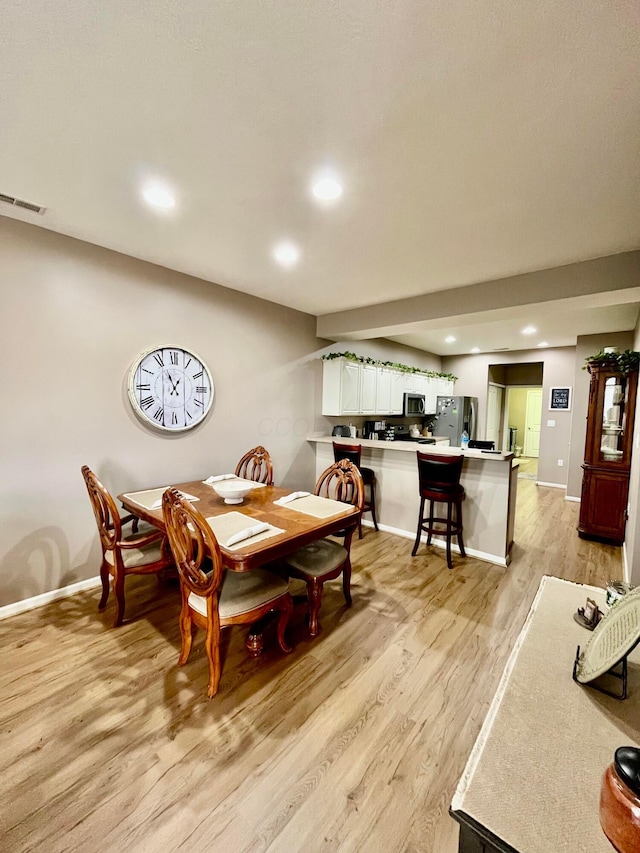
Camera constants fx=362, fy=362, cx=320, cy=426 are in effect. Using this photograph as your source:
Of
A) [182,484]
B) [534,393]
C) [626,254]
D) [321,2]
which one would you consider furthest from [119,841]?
[534,393]

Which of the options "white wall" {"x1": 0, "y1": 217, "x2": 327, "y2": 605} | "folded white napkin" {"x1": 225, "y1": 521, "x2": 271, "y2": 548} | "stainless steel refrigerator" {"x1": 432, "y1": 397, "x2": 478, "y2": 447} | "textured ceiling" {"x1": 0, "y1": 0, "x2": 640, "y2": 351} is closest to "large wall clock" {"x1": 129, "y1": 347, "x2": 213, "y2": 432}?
"white wall" {"x1": 0, "y1": 217, "x2": 327, "y2": 605}

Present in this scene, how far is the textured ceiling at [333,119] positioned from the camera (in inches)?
44.2

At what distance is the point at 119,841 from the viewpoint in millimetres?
1260

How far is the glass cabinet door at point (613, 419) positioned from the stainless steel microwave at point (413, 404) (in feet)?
8.53

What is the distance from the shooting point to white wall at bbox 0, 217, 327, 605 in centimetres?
249

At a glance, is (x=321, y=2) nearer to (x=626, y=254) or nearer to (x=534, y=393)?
(x=626, y=254)

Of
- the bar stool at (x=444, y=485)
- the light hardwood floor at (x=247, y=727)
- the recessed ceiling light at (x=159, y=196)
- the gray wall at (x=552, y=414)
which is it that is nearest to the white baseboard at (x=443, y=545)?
the bar stool at (x=444, y=485)

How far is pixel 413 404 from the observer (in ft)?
20.3

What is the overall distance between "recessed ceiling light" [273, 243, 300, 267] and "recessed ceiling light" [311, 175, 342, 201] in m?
0.68

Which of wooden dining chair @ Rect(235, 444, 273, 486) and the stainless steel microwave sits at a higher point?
the stainless steel microwave

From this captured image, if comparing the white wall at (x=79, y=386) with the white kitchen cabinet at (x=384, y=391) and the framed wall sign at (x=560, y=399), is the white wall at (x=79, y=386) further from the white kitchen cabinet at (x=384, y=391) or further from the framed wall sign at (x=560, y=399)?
the framed wall sign at (x=560, y=399)

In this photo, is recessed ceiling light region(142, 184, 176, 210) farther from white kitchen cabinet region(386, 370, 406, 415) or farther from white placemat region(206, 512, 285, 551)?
white kitchen cabinet region(386, 370, 406, 415)

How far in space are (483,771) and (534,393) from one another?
34.0ft

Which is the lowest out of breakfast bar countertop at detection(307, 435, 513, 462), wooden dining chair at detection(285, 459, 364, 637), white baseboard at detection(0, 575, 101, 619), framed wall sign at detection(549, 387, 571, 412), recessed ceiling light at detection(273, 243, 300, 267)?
white baseboard at detection(0, 575, 101, 619)
